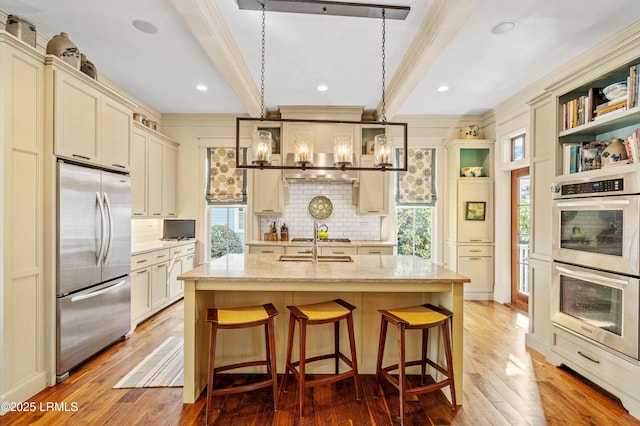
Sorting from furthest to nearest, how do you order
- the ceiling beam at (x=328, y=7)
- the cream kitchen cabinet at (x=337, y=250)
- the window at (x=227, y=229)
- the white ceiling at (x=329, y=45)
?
1. the window at (x=227, y=229)
2. the cream kitchen cabinet at (x=337, y=250)
3. the white ceiling at (x=329, y=45)
4. the ceiling beam at (x=328, y=7)

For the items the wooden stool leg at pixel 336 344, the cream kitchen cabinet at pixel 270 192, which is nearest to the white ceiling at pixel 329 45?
the cream kitchen cabinet at pixel 270 192

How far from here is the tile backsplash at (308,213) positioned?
5.41 meters

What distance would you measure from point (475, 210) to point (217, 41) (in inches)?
168

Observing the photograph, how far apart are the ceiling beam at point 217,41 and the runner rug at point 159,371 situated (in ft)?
9.08

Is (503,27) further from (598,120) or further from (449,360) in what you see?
(449,360)

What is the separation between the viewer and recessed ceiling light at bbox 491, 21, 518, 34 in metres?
2.81

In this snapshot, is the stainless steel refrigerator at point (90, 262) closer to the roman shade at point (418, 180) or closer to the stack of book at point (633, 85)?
the roman shade at point (418, 180)

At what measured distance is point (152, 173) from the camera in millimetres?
4668

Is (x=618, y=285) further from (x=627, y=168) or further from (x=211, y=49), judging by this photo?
(x=211, y=49)

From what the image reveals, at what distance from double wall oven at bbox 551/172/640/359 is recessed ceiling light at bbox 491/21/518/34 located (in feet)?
4.58

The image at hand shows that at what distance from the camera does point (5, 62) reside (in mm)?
2160

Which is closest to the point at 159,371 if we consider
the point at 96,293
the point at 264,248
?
the point at 96,293

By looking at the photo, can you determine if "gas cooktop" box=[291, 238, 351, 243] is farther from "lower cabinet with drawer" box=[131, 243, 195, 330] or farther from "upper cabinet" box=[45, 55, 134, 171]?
"upper cabinet" box=[45, 55, 134, 171]

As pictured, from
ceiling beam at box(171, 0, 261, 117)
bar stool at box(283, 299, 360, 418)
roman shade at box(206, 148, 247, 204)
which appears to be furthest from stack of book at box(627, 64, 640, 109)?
roman shade at box(206, 148, 247, 204)
